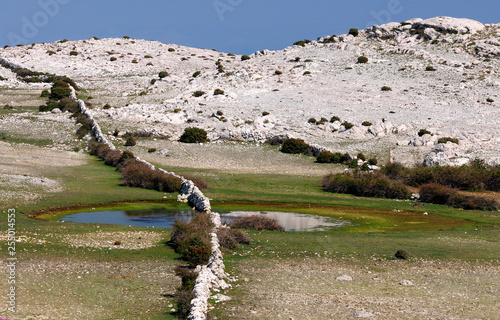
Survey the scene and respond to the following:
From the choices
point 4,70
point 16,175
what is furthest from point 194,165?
point 4,70

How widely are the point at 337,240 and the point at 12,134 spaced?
59609mm

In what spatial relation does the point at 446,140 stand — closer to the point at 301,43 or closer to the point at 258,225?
the point at 258,225

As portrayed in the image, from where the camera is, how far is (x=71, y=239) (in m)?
29.5

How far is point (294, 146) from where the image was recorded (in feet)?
243

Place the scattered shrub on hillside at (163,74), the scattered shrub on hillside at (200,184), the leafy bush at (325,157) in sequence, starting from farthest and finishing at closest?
the scattered shrub on hillside at (163,74)
the leafy bush at (325,157)
the scattered shrub on hillside at (200,184)

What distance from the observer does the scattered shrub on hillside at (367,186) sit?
52.3 meters

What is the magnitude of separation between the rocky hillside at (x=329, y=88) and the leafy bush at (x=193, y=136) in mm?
1590

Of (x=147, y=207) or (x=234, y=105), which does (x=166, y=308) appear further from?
(x=234, y=105)

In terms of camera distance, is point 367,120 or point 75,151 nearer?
point 75,151

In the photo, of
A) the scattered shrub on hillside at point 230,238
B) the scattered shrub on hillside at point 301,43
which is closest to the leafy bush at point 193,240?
the scattered shrub on hillside at point 230,238

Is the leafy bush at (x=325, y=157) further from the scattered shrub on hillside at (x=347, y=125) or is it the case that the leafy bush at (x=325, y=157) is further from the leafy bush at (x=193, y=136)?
the leafy bush at (x=193, y=136)

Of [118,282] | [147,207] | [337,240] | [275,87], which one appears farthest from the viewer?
[275,87]

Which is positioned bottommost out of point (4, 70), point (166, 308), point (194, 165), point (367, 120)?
point (166, 308)

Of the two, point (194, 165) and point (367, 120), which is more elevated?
Result: point (367, 120)
